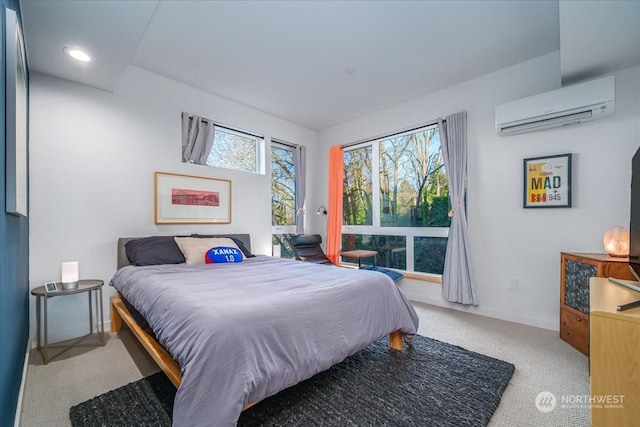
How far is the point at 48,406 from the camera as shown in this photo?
64.2 inches

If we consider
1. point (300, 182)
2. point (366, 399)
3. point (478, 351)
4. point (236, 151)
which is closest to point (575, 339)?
point (478, 351)

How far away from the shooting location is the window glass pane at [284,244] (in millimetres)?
4560

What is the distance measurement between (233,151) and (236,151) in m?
0.05

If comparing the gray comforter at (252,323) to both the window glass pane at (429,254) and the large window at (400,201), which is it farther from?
the large window at (400,201)

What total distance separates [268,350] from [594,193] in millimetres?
3149

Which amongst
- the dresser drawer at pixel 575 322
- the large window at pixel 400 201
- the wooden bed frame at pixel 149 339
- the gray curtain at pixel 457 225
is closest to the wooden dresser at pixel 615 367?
the wooden bed frame at pixel 149 339

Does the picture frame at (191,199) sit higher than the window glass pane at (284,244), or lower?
higher

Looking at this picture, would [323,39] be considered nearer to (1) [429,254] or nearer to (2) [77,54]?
(2) [77,54]

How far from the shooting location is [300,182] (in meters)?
4.79

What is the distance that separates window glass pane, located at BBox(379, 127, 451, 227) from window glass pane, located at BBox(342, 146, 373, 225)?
0.80ft

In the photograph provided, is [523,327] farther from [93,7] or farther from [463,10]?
[93,7]

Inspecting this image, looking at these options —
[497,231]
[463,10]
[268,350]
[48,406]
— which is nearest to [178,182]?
[48,406]

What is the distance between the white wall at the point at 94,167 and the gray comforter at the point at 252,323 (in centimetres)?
69

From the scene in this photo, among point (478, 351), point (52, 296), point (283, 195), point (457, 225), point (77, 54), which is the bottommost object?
point (478, 351)
